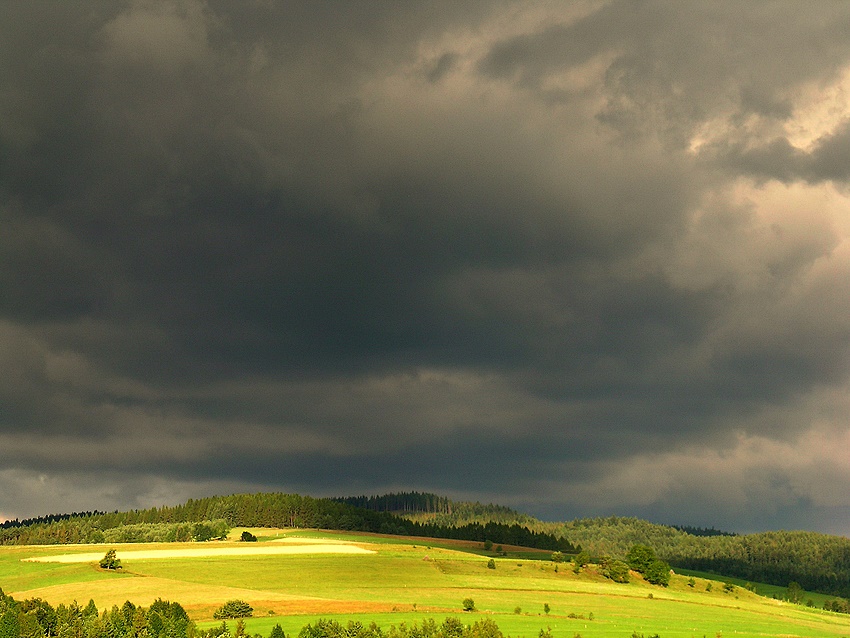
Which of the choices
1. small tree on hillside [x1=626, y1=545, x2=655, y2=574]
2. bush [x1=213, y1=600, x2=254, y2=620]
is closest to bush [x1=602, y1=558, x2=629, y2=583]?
small tree on hillside [x1=626, y1=545, x2=655, y2=574]

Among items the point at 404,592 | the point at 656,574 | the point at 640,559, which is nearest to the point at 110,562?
the point at 404,592

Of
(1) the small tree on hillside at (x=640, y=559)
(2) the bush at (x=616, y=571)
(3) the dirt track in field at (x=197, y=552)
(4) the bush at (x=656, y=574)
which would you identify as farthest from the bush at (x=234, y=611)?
(1) the small tree on hillside at (x=640, y=559)

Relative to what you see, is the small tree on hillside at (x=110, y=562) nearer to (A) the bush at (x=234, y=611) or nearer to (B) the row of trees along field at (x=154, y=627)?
(B) the row of trees along field at (x=154, y=627)

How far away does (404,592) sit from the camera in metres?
134

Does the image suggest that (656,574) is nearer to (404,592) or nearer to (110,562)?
(404,592)

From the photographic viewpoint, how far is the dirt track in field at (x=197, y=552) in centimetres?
17500

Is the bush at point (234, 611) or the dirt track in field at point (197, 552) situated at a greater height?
the dirt track in field at point (197, 552)

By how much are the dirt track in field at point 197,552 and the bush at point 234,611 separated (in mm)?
67988

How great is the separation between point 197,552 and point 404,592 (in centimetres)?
6993

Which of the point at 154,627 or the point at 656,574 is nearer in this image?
the point at 154,627

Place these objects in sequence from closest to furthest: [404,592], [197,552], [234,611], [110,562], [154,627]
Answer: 1. [154,627]
2. [234,611]
3. [404,592]
4. [110,562]
5. [197,552]

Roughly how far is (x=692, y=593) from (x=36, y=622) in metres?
139

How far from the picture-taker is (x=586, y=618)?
119625 millimetres

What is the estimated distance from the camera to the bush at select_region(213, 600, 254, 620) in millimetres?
110188
